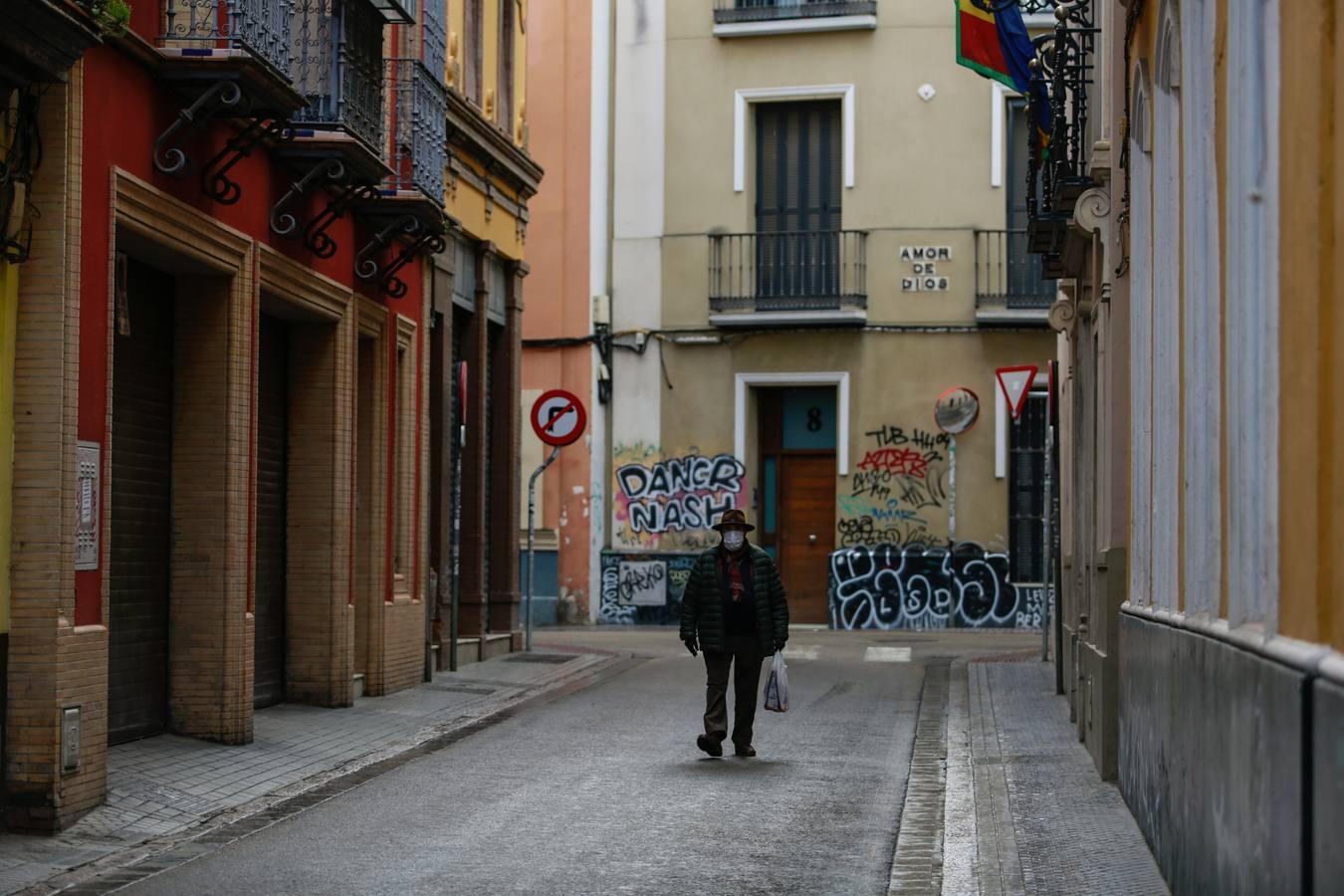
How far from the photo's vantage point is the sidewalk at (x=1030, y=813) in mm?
9305

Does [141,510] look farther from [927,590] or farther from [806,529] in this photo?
[806,529]

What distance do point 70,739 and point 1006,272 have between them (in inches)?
846

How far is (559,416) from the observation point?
22.2m

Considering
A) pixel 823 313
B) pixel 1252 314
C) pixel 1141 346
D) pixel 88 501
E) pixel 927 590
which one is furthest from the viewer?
pixel 823 313

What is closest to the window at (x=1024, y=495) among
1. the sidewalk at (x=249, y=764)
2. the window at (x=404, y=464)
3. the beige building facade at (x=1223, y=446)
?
the sidewalk at (x=249, y=764)

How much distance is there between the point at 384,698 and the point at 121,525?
501 cm

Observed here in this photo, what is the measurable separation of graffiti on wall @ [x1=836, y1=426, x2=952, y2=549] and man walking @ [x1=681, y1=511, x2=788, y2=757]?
613 inches

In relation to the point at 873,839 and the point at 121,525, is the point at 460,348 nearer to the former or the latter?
the point at 121,525

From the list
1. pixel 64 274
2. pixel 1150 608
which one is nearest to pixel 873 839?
pixel 1150 608

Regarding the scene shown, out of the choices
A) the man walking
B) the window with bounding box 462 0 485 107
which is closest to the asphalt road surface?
the man walking

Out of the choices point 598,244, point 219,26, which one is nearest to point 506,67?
point 598,244

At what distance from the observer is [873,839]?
1070 cm

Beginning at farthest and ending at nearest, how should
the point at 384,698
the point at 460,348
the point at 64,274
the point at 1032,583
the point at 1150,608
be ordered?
1. the point at 1032,583
2. the point at 460,348
3. the point at 384,698
4. the point at 64,274
5. the point at 1150,608

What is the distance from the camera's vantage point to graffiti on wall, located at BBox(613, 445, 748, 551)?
102 ft
